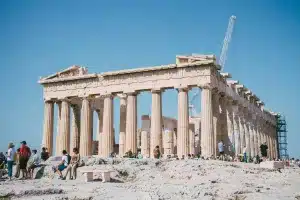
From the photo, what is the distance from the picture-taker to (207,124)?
1385 inches

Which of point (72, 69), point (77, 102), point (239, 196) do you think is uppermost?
point (72, 69)

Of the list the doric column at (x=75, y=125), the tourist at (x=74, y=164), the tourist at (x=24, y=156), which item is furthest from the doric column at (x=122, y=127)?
the tourist at (x=74, y=164)

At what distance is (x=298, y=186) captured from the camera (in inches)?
736

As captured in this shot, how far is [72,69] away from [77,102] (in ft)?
14.7

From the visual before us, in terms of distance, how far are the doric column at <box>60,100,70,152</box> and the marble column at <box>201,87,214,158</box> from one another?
15075 millimetres

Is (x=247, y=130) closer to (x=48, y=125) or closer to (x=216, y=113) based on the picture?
(x=216, y=113)

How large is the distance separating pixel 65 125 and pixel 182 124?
44.2 ft

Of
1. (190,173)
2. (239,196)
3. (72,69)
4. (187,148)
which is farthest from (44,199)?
(72,69)

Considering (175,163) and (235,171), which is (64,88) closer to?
(175,163)

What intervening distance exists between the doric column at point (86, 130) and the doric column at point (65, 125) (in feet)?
7.42

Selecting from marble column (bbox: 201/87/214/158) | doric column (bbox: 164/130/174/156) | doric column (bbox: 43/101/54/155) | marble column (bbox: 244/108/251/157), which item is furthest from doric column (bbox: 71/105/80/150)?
marble column (bbox: 244/108/251/157)

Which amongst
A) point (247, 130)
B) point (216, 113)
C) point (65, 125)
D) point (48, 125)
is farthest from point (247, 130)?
point (48, 125)

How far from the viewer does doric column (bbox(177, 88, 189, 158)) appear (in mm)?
35844

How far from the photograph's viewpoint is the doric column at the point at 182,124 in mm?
35844
